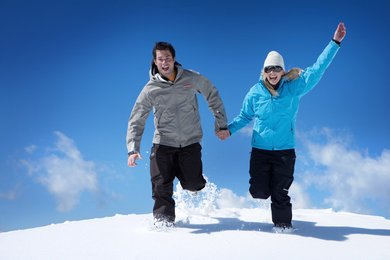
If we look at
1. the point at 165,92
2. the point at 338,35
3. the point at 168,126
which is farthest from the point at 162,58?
the point at 338,35

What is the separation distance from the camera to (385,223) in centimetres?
575

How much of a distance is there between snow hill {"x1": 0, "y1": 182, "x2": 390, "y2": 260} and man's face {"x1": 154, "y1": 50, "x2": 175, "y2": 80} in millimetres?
1673

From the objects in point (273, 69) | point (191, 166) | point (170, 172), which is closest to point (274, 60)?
point (273, 69)

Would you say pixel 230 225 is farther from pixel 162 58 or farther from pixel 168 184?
pixel 162 58

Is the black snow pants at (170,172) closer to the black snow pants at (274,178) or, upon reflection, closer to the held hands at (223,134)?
the held hands at (223,134)

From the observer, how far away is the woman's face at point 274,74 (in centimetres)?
509

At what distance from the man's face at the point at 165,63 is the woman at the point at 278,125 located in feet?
3.52

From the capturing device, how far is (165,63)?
5047 millimetres

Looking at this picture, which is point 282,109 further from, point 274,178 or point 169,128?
point 169,128

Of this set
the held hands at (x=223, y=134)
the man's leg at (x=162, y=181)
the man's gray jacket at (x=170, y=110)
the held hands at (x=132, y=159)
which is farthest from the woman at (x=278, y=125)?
the held hands at (x=132, y=159)

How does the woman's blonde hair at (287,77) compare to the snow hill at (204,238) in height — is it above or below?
above

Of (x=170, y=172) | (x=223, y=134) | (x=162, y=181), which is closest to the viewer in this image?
(x=162, y=181)

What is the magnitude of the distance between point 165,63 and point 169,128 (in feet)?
2.58

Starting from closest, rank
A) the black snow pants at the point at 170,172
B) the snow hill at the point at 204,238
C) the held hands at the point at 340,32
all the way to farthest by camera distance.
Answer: the snow hill at the point at 204,238, the held hands at the point at 340,32, the black snow pants at the point at 170,172
